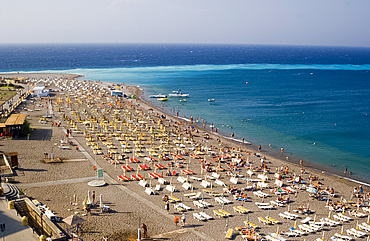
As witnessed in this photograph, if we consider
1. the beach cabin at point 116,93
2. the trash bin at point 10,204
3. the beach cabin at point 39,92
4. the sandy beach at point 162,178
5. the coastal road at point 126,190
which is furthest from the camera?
the beach cabin at point 116,93

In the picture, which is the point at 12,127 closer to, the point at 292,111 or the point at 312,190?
the point at 312,190

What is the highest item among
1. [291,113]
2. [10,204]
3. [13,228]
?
[291,113]

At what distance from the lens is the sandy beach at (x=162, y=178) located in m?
23.1

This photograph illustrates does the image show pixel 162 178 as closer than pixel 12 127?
Yes

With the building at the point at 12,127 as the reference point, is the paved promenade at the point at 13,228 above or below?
below

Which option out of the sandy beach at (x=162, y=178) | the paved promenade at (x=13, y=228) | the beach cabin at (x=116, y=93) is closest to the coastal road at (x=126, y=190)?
the sandy beach at (x=162, y=178)

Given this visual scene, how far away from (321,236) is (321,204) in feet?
19.8

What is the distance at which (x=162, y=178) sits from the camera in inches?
1198

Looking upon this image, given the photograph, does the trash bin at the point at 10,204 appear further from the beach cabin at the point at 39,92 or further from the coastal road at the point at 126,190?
the beach cabin at the point at 39,92

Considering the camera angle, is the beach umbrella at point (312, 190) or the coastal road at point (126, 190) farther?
the beach umbrella at point (312, 190)

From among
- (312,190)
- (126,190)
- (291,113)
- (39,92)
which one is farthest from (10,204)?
(291,113)

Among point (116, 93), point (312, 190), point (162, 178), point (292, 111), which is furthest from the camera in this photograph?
point (116, 93)

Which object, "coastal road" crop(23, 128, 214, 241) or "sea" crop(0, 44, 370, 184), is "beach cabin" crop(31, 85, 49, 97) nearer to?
"sea" crop(0, 44, 370, 184)

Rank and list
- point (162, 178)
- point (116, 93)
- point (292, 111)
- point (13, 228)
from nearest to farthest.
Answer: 1. point (13, 228)
2. point (162, 178)
3. point (292, 111)
4. point (116, 93)
